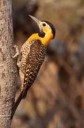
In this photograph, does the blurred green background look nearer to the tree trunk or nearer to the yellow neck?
the yellow neck

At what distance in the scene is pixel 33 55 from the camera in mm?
5438

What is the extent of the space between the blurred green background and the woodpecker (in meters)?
2.68

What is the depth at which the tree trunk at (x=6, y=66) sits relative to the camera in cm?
457

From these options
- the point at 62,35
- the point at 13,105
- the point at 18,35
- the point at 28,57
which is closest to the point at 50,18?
the point at 62,35

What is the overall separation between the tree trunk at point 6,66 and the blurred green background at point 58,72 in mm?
3599

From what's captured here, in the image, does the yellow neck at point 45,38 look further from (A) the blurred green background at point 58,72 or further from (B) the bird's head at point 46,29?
(A) the blurred green background at point 58,72

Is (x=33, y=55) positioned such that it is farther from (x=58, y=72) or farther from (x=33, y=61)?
(x=58, y=72)

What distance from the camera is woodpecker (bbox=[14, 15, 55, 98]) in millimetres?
5199

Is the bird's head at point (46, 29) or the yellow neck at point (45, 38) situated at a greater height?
the bird's head at point (46, 29)

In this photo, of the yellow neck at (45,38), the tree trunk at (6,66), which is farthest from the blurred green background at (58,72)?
the tree trunk at (6,66)

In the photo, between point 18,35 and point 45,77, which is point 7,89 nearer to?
point 18,35

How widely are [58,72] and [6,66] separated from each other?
4495mm

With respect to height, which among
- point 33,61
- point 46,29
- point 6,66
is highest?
point 46,29

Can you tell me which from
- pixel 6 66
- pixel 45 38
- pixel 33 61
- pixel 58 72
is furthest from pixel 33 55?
pixel 58 72
